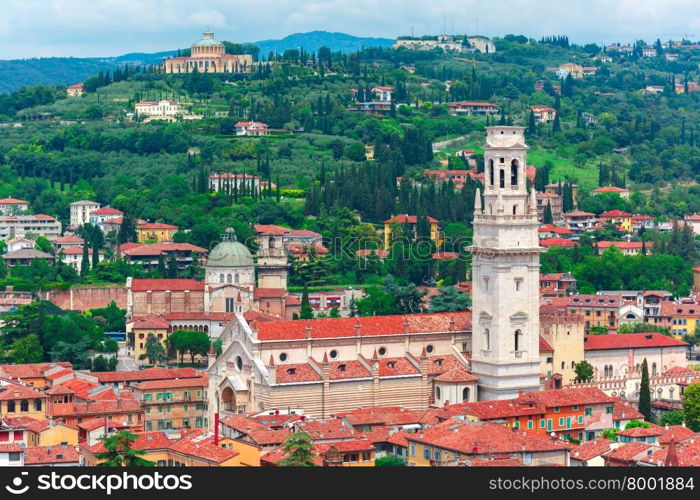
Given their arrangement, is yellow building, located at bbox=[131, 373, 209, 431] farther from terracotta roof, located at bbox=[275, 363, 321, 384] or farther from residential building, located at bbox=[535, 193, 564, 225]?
residential building, located at bbox=[535, 193, 564, 225]

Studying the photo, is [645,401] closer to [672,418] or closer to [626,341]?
[672,418]

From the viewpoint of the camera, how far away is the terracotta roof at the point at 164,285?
292 ft

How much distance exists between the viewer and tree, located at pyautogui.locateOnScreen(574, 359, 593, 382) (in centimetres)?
6538

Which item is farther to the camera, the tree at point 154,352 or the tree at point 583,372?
the tree at point 154,352

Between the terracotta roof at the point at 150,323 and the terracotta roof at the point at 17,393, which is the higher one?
the terracotta roof at the point at 17,393

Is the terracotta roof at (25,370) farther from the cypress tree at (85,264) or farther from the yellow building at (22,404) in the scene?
the cypress tree at (85,264)

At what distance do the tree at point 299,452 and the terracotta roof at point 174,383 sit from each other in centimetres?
1562

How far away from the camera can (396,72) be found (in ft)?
576

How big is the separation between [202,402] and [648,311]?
35220mm

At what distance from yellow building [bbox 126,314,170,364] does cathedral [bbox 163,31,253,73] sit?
288 feet

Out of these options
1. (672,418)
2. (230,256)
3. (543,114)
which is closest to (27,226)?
(230,256)

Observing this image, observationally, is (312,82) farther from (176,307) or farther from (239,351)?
(239,351)

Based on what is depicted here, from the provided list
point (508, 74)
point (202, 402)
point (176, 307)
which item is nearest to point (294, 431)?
point (202, 402)

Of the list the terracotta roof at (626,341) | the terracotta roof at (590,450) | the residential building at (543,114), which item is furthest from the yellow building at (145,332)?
the residential building at (543,114)
